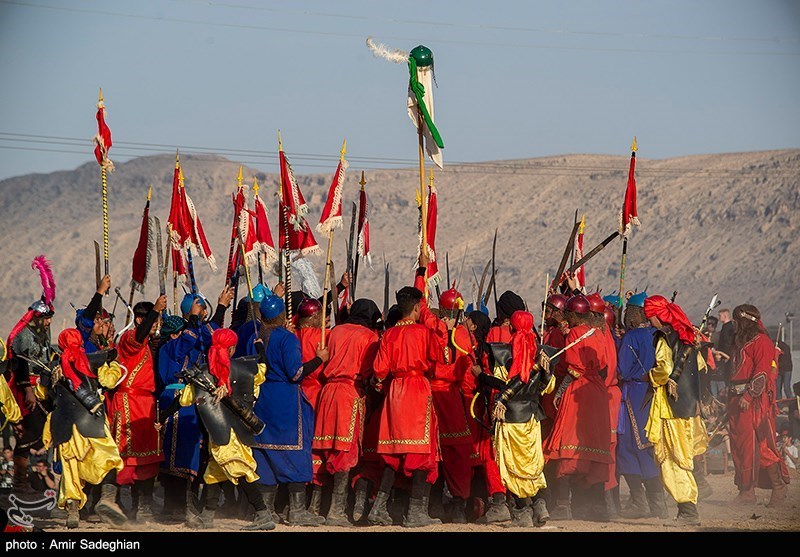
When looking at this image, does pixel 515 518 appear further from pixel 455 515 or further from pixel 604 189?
pixel 604 189

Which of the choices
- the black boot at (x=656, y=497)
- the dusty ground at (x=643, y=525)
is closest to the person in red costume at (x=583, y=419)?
the dusty ground at (x=643, y=525)

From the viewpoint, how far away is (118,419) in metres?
11.6

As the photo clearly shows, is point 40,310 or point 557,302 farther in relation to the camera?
point 557,302

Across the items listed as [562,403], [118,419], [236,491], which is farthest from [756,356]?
[118,419]

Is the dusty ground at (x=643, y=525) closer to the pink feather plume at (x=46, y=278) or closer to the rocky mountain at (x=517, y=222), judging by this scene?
the pink feather plume at (x=46, y=278)

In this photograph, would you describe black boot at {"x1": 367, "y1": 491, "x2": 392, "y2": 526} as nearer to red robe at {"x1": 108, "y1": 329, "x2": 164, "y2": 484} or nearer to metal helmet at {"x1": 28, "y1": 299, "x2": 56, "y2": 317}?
red robe at {"x1": 108, "y1": 329, "x2": 164, "y2": 484}

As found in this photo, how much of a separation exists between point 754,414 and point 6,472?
7704 mm

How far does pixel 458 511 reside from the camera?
38.8 feet

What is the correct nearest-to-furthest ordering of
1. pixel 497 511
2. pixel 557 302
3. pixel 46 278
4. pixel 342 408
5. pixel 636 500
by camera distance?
1. pixel 342 408
2. pixel 497 511
3. pixel 636 500
4. pixel 557 302
5. pixel 46 278

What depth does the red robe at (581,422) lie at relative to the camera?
39.2ft

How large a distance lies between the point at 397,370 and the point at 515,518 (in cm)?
157

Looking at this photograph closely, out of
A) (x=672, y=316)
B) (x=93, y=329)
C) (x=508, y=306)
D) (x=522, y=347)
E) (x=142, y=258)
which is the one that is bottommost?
(x=522, y=347)

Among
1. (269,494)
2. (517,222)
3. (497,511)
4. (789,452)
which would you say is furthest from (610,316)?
(517,222)

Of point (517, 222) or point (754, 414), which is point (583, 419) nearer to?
point (754, 414)
